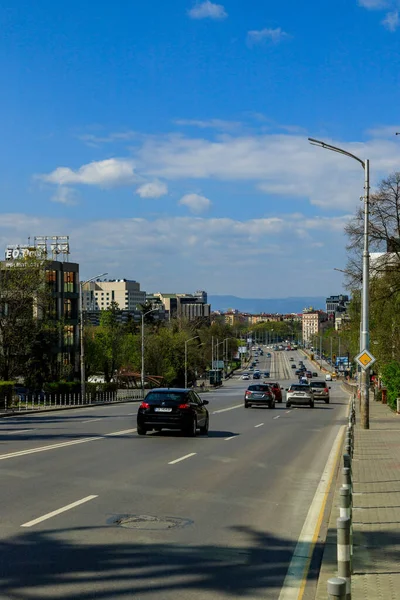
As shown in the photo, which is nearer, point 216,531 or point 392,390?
point 216,531

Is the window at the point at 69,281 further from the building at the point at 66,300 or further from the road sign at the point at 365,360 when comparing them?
the road sign at the point at 365,360

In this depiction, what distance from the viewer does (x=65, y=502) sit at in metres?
12.1

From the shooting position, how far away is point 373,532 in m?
10.1

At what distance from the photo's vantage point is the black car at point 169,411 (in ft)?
79.7

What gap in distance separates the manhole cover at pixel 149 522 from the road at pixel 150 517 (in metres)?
0.01

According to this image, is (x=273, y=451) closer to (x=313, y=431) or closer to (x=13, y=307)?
(x=313, y=431)

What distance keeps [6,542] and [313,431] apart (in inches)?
872

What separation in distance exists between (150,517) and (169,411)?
13320 millimetres

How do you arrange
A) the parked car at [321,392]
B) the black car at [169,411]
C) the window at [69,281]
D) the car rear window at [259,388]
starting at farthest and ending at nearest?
the window at [69,281], the parked car at [321,392], the car rear window at [259,388], the black car at [169,411]

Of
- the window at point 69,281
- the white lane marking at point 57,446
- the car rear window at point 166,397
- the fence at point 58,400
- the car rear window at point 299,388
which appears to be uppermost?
the window at point 69,281

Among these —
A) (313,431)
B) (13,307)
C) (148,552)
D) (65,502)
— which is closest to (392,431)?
(313,431)

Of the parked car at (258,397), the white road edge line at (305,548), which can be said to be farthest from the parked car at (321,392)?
the white road edge line at (305,548)

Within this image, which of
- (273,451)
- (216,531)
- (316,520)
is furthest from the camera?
(273,451)

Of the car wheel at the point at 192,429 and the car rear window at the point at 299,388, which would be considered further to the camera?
the car rear window at the point at 299,388
